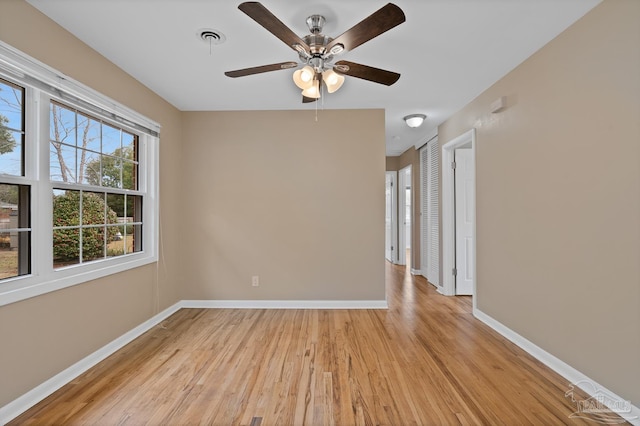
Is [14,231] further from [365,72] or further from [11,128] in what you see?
[365,72]

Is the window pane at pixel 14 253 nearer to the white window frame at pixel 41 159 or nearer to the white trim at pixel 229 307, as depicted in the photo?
the white window frame at pixel 41 159

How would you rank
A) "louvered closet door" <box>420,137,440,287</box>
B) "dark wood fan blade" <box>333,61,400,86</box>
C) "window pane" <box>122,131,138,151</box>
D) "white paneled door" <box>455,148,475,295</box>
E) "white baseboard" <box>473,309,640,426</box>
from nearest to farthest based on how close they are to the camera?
"white baseboard" <box>473,309,640,426</box>
"dark wood fan blade" <box>333,61,400,86</box>
"window pane" <box>122,131,138,151</box>
"white paneled door" <box>455,148,475,295</box>
"louvered closet door" <box>420,137,440,287</box>

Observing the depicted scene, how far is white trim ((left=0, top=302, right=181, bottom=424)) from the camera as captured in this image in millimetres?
1737

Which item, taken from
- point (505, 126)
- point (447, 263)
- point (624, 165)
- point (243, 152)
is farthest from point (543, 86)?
point (243, 152)

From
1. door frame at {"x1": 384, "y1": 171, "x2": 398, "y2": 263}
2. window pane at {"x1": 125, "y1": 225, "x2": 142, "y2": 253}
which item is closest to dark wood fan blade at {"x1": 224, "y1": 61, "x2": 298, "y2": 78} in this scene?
window pane at {"x1": 125, "y1": 225, "x2": 142, "y2": 253}

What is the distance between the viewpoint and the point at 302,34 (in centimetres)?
218

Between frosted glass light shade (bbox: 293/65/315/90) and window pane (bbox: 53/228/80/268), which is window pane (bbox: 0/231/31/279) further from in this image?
frosted glass light shade (bbox: 293/65/315/90)

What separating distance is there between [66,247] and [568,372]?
375cm

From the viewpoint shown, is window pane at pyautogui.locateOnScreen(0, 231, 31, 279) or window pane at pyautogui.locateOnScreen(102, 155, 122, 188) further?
window pane at pyautogui.locateOnScreen(102, 155, 122, 188)

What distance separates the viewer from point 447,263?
4242 millimetres

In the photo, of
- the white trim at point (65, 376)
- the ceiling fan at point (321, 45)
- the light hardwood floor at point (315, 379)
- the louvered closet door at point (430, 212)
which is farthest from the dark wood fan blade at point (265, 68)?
the louvered closet door at point (430, 212)

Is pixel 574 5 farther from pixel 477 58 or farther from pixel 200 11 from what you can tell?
pixel 200 11

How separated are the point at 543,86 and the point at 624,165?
37.4 inches

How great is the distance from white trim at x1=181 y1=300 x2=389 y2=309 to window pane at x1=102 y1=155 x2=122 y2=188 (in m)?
1.73
